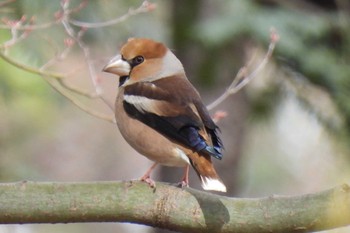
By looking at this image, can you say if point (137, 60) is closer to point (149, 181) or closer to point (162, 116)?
point (162, 116)

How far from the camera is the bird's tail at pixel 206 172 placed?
3803 mm

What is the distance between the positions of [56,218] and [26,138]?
19.3 ft

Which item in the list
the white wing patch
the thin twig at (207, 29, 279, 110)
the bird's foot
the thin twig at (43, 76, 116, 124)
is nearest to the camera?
the bird's foot

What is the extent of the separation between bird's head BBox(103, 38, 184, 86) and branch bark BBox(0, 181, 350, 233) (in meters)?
0.65

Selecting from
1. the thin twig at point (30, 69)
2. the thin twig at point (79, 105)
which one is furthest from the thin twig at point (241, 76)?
the thin twig at point (30, 69)

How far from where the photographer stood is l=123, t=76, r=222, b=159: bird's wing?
397 centimetres

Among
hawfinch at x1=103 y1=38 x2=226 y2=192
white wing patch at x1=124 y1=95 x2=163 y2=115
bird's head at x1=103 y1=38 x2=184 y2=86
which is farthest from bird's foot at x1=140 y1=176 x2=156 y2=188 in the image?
bird's head at x1=103 y1=38 x2=184 y2=86

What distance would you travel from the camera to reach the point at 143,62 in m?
4.46

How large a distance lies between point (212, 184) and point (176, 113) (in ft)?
1.22

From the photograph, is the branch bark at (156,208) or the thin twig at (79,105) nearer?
the branch bark at (156,208)

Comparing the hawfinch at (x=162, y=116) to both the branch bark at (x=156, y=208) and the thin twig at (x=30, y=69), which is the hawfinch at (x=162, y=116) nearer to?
the branch bark at (x=156, y=208)

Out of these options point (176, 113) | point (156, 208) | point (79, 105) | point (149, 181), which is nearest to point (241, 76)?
point (79, 105)

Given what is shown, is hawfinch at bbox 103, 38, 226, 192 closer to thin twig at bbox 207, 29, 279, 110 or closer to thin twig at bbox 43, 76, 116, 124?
thin twig at bbox 43, 76, 116, 124

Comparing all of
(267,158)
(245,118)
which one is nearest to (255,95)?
(245,118)
